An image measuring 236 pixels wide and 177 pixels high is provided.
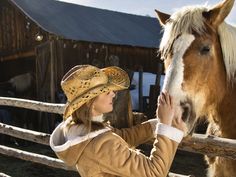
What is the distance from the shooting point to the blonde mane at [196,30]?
2.60 meters

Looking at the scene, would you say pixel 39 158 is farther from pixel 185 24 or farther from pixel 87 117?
pixel 185 24

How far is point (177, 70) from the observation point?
2.48 metres

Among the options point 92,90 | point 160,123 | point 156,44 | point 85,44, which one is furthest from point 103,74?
point 156,44

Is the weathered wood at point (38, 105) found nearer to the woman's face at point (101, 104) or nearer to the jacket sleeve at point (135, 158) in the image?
the woman's face at point (101, 104)

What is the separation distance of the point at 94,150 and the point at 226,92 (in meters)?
1.16

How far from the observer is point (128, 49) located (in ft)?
52.2

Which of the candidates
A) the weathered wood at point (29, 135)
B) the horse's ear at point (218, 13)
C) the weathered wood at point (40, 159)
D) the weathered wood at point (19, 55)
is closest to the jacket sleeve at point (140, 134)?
the horse's ear at point (218, 13)

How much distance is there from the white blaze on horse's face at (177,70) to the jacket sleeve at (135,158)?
1.15 ft

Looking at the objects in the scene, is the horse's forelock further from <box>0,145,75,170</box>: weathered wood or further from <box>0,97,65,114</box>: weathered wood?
<box>0,145,75,170</box>: weathered wood

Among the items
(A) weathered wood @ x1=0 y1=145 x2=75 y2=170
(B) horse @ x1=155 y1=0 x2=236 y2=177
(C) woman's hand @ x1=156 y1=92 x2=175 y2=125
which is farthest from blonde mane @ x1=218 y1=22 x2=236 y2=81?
(A) weathered wood @ x1=0 y1=145 x2=75 y2=170

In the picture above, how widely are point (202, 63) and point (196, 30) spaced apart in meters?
0.22

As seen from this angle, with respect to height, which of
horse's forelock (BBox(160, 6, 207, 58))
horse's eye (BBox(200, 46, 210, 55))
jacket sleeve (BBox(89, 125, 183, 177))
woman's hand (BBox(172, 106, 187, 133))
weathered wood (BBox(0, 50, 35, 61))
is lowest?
weathered wood (BBox(0, 50, 35, 61))

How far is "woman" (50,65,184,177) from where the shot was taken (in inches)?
83.0

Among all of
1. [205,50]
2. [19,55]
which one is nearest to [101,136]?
[205,50]
